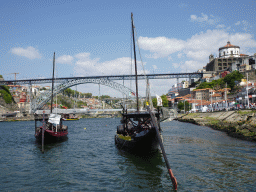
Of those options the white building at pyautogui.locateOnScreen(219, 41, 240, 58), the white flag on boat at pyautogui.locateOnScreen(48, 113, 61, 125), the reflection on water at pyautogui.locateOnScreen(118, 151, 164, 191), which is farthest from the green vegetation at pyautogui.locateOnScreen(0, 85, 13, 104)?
the reflection on water at pyautogui.locateOnScreen(118, 151, 164, 191)

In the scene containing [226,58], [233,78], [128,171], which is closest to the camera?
[128,171]

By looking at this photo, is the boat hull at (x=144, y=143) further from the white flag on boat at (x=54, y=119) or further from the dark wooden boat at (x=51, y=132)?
the dark wooden boat at (x=51, y=132)

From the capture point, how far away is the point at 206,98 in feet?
Answer: 265

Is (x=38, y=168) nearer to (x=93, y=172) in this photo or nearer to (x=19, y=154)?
(x=93, y=172)

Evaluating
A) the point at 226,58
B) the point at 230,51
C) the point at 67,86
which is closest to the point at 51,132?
the point at 67,86

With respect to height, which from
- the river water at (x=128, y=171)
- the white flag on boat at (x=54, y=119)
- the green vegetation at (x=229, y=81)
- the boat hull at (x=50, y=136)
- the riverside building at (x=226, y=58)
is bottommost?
the river water at (x=128, y=171)

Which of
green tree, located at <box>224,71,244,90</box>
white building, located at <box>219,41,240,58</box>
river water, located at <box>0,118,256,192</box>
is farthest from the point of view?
white building, located at <box>219,41,240,58</box>

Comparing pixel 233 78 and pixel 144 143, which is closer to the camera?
pixel 144 143

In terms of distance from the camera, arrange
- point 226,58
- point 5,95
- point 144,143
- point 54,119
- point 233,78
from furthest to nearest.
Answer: point 226,58 → point 5,95 → point 233,78 → point 54,119 → point 144,143

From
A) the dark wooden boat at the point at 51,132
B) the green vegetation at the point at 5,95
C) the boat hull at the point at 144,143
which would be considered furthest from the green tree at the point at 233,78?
the green vegetation at the point at 5,95

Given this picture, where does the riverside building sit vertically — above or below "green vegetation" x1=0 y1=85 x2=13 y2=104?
above

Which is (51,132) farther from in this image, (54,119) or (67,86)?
(67,86)

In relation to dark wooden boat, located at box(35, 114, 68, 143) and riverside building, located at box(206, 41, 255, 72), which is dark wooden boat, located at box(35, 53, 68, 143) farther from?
riverside building, located at box(206, 41, 255, 72)

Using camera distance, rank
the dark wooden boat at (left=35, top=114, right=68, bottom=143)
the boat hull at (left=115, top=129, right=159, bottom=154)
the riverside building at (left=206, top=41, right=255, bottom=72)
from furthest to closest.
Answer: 1. the riverside building at (left=206, top=41, right=255, bottom=72)
2. the dark wooden boat at (left=35, top=114, right=68, bottom=143)
3. the boat hull at (left=115, top=129, right=159, bottom=154)
